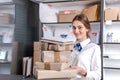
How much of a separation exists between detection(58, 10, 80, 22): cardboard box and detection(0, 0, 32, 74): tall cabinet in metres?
0.72

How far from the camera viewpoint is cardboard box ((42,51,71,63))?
1295 mm

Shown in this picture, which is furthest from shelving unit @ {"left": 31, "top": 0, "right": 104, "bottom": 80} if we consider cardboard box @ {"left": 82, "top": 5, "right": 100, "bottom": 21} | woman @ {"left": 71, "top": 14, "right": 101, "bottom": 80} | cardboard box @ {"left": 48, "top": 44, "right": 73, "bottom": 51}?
cardboard box @ {"left": 48, "top": 44, "right": 73, "bottom": 51}

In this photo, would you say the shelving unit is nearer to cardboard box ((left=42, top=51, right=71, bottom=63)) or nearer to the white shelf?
the white shelf

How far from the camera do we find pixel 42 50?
1334mm

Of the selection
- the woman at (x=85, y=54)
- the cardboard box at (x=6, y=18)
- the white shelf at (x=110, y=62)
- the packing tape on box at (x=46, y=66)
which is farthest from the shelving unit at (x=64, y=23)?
the packing tape on box at (x=46, y=66)

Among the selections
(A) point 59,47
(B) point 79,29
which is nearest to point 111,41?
(B) point 79,29

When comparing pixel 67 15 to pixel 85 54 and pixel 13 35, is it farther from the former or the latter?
pixel 85 54

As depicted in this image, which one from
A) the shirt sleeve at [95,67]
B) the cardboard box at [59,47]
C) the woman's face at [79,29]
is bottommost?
the shirt sleeve at [95,67]

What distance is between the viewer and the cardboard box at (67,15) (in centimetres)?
320

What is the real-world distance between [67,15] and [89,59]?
161 cm

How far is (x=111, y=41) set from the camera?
3061 millimetres

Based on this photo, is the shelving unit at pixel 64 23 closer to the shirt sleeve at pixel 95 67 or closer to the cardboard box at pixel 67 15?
the cardboard box at pixel 67 15

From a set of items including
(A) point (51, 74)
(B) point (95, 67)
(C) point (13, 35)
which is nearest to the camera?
(A) point (51, 74)

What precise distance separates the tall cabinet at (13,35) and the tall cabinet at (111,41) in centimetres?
138
